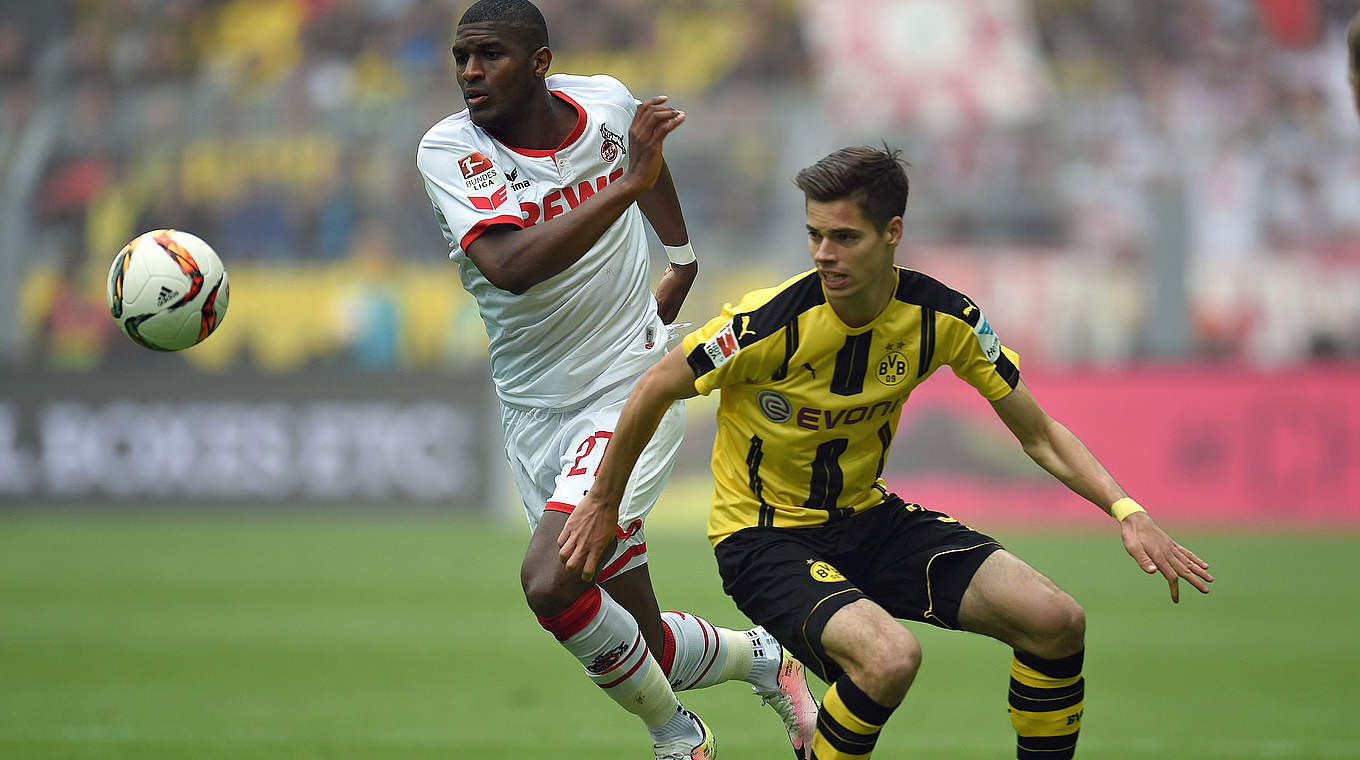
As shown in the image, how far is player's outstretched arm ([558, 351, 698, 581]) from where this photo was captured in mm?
4484

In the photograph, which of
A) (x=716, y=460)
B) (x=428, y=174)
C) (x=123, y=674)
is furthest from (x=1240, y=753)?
(x=123, y=674)

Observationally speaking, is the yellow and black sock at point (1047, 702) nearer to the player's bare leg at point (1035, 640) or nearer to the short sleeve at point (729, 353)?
the player's bare leg at point (1035, 640)

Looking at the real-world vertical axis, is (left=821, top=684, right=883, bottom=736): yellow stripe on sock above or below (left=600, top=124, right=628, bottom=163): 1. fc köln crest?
below

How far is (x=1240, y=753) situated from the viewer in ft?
19.4

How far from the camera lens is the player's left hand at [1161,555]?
4289 millimetres

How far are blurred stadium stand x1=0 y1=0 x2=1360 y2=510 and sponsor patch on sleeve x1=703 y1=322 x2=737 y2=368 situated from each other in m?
10.3

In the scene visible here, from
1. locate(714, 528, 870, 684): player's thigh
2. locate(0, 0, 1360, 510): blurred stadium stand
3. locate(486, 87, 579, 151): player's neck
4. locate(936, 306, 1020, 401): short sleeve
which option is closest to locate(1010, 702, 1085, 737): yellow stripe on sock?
locate(714, 528, 870, 684): player's thigh

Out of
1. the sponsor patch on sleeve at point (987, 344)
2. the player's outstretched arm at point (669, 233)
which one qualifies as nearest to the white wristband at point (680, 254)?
the player's outstretched arm at point (669, 233)

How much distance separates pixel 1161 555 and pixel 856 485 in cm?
97

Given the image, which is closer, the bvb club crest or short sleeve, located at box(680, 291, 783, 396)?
short sleeve, located at box(680, 291, 783, 396)

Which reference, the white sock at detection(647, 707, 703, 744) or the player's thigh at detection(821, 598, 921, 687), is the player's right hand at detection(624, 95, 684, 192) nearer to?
the player's thigh at detection(821, 598, 921, 687)

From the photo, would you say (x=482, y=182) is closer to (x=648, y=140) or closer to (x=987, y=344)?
(x=648, y=140)

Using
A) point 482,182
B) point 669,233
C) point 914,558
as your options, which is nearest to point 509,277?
point 482,182

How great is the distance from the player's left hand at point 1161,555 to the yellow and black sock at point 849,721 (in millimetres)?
879
